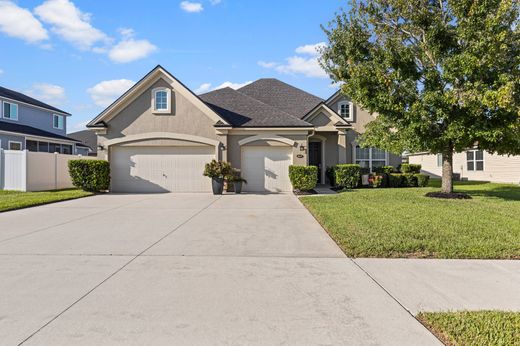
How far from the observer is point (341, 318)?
330 centimetres

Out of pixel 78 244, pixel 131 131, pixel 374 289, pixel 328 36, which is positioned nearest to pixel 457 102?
pixel 328 36

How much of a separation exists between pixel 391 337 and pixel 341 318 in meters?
0.51

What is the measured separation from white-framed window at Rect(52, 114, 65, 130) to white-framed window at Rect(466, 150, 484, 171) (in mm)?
36028

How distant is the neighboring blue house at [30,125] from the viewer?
23.8 meters

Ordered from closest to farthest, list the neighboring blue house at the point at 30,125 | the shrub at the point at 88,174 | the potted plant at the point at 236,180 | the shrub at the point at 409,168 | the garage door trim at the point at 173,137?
the shrub at the point at 88,174 < the potted plant at the point at 236,180 < the garage door trim at the point at 173,137 < the shrub at the point at 409,168 < the neighboring blue house at the point at 30,125

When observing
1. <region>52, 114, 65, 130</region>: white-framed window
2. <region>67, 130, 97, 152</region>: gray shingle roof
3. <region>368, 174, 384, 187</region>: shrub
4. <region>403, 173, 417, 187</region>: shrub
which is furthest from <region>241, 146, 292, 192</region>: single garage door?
<region>67, 130, 97, 152</region>: gray shingle roof

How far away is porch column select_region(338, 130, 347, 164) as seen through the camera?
1900 cm

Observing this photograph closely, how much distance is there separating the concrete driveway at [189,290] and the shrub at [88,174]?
7980mm

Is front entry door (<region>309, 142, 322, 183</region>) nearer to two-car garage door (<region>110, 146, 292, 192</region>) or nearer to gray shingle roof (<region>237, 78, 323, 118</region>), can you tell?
gray shingle roof (<region>237, 78, 323, 118</region>)

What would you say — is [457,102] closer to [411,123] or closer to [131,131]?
[411,123]

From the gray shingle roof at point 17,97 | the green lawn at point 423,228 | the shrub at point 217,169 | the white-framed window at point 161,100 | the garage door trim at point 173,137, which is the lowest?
the green lawn at point 423,228

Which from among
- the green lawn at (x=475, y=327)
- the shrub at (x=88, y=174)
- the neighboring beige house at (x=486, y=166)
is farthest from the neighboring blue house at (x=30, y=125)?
the neighboring beige house at (x=486, y=166)

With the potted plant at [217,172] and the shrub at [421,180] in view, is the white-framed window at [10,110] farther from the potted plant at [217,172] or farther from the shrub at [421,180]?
the shrub at [421,180]

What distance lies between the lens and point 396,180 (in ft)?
61.7
